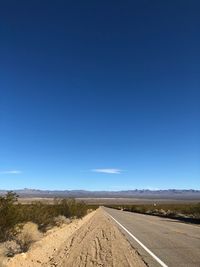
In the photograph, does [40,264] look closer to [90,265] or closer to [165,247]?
[90,265]

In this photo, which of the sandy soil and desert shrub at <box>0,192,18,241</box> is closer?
the sandy soil

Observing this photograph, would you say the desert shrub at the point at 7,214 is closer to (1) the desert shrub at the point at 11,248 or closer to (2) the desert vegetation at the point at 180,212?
(1) the desert shrub at the point at 11,248

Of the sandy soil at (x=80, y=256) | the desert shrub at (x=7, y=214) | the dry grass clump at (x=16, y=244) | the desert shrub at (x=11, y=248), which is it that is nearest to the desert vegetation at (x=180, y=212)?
the sandy soil at (x=80, y=256)

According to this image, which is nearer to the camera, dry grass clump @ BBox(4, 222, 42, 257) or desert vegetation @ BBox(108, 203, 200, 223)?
dry grass clump @ BBox(4, 222, 42, 257)

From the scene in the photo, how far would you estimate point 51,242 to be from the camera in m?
19.5

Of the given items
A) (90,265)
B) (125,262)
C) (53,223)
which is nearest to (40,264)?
(90,265)

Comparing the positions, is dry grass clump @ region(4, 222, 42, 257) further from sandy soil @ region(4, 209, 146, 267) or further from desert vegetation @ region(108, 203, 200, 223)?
desert vegetation @ region(108, 203, 200, 223)

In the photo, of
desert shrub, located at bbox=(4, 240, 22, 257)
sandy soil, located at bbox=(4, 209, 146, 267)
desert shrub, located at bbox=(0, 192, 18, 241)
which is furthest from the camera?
desert shrub, located at bbox=(0, 192, 18, 241)

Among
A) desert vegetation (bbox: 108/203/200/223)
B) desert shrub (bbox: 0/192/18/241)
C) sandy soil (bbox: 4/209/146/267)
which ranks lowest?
sandy soil (bbox: 4/209/146/267)

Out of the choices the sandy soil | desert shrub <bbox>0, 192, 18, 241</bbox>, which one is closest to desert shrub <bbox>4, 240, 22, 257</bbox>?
the sandy soil

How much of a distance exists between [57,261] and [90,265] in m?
1.57

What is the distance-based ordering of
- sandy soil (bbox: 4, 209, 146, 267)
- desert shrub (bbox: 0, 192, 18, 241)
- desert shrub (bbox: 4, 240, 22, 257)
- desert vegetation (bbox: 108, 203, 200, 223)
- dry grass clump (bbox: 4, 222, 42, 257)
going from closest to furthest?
1. sandy soil (bbox: 4, 209, 146, 267)
2. desert shrub (bbox: 4, 240, 22, 257)
3. dry grass clump (bbox: 4, 222, 42, 257)
4. desert shrub (bbox: 0, 192, 18, 241)
5. desert vegetation (bbox: 108, 203, 200, 223)

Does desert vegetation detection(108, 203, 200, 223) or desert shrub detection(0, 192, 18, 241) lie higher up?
desert vegetation detection(108, 203, 200, 223)

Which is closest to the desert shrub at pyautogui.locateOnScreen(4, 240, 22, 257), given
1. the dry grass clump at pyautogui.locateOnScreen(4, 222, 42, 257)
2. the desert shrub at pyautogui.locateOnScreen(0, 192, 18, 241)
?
the dry grass clump at pyautogui.locateOnScreen(4, 222, 42, 257)
